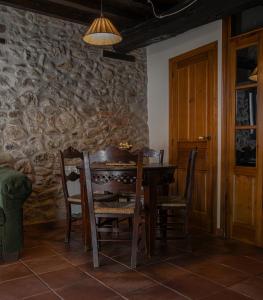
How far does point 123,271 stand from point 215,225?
1.53 meters

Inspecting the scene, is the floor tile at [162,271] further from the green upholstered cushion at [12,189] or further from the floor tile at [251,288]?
the green upholstered cushion at [12,189]

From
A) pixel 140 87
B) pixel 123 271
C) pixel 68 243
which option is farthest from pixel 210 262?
pixel 140 87

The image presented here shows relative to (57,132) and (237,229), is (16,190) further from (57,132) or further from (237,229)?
(237,229)

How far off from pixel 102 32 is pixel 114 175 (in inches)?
49.4

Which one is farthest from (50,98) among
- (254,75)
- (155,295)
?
(155,295)

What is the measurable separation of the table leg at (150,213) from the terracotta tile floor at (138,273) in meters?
0.14

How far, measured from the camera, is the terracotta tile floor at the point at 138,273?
213 cm

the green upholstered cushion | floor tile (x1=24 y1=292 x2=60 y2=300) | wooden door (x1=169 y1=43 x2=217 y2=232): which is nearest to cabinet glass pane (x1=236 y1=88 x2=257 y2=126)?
wooden door (x1=169 y1=43 x2=217 y2=232)

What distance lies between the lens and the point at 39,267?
8.51 feet

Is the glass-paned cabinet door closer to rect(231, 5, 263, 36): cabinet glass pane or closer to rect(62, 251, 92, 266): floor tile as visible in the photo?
rect(231, 5, 263, 36): cabinet glass pane

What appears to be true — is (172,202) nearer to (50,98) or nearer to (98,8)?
(50,98)

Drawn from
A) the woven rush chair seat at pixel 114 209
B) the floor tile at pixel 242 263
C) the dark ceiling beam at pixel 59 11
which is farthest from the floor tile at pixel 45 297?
the dark ceiling beam at pixel 59 11

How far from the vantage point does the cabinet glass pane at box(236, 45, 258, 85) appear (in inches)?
125

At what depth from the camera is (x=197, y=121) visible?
154 inches
